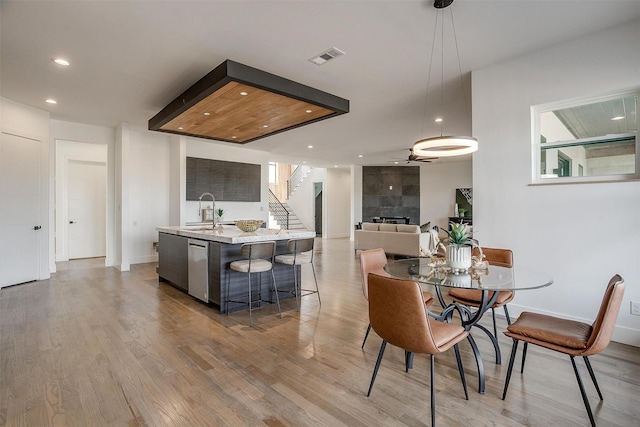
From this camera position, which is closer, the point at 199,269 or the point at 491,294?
the point at 491,294

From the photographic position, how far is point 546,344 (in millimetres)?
1911

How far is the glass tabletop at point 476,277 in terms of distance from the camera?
2.02 metres

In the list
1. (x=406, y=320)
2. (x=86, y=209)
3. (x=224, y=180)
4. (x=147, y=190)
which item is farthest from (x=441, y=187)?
(x=86, y=209)

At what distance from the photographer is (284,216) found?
41.5ft

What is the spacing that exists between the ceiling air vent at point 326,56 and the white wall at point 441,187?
9174mm

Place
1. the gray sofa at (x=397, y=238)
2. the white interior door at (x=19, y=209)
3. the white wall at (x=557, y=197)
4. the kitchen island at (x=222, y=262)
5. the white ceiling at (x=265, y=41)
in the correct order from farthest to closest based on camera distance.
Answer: the gray sofa at (x=397, y=238), the white interior door at (x=19, y=209), the kitchen island at (x=222, y=262), the white wall at (x=557, y=197), the white ceiling at (x=265, y=41)

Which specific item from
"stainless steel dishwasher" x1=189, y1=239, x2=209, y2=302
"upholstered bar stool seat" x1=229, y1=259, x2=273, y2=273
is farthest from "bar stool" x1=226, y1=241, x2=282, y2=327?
"stainless steel dishwasher" x1=189, y1=239, x2=209, y2=302

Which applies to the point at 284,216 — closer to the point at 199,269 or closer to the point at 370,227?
the point at 370,227

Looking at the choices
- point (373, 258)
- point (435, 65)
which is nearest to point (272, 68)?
point (435, 65)

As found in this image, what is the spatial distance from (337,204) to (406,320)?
11.4 meters

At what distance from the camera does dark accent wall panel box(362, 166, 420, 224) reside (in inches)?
477

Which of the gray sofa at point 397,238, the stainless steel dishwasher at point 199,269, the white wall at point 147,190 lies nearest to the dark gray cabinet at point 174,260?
the stainless steel dishwasher at point 199,269

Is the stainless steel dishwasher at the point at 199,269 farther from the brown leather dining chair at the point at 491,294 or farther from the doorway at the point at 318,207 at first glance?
the doorway at the point at 318,207

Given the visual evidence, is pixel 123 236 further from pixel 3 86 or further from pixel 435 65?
pixel 435 65
